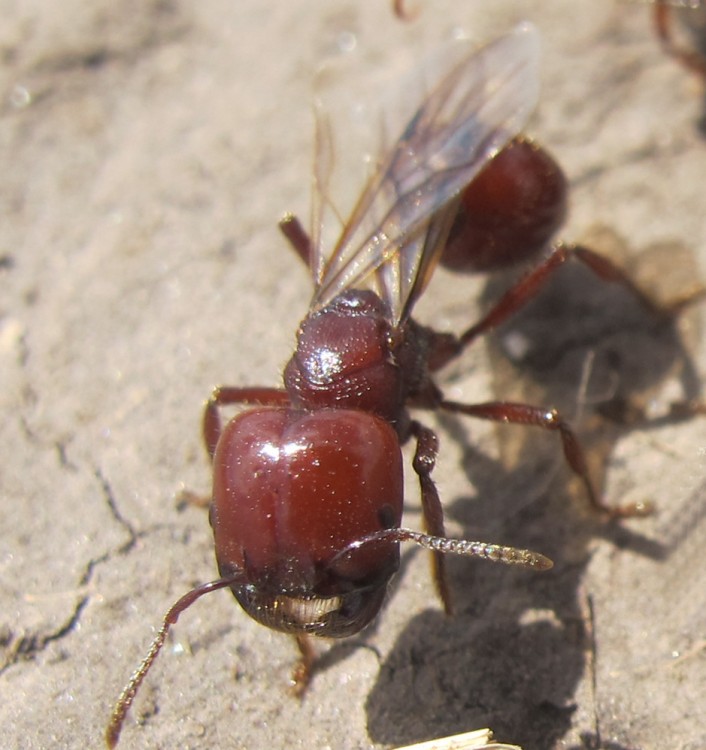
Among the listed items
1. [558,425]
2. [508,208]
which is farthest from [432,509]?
[508,208]

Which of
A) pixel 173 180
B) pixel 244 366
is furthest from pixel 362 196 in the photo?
pixel 173 180

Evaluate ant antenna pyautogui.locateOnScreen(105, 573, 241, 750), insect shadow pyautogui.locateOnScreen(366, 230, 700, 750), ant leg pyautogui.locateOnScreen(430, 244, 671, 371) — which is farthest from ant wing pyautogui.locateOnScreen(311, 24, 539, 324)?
ant antenna pyautogui.locateOnScreen(105, 573, 241, 750)

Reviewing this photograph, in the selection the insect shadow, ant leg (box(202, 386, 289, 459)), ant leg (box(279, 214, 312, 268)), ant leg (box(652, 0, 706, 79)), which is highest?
ant leg (box(279, 214, 312, 268))

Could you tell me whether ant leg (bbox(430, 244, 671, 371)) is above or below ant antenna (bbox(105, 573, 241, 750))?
below

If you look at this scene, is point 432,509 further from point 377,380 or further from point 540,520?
point 540,520

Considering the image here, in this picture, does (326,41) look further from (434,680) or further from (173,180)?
(434,680)

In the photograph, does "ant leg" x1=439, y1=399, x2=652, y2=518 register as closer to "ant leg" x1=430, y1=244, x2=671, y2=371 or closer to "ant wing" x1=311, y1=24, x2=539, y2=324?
"ant leg" x1=430, y1=244, x2=671, y2=371

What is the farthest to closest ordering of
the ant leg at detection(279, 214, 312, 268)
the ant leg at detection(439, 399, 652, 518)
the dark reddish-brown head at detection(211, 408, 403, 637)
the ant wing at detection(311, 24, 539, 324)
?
the ant leg at detection(279, 214, 312, 268), the ant wing at detection(311, 24, 539, 324), the ant leg at detection(439, 399, 652, 518), the dark reddish-brown head at detection(211, 408, 403, 637)
